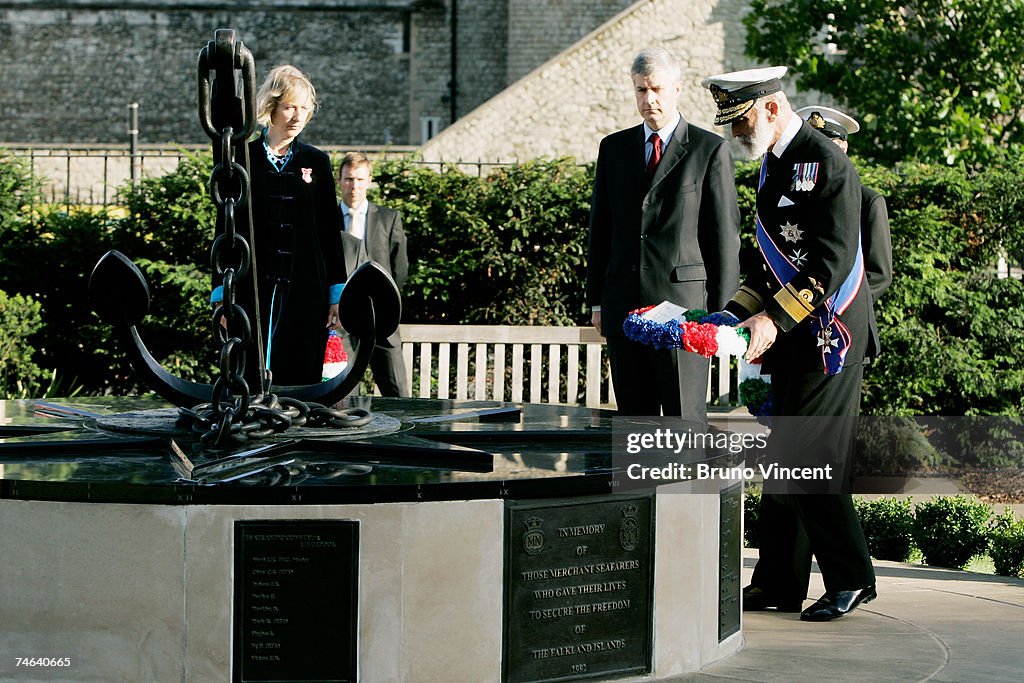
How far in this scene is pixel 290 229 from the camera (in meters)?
5.88

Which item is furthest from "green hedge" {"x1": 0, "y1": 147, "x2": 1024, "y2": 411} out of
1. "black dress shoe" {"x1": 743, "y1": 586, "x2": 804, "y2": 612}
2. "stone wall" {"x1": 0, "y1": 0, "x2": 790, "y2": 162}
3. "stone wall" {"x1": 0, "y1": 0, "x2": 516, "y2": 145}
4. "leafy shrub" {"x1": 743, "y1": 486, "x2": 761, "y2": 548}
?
"stone wall" {"x1": 0, "y1": 0, "x2": 516, "y2": 145}

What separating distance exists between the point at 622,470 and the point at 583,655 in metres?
0.60

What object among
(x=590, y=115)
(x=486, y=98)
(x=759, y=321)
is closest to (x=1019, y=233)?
(x=759, y=321)

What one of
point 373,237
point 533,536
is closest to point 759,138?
point 533,536

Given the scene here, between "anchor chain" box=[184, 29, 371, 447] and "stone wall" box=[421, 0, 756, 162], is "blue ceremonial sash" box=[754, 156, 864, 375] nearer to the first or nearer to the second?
"anchor chain" box=[184, 29, 371, 447]

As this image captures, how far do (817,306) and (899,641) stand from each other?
121cm

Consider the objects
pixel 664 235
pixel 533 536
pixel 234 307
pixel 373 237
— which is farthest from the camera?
pixel 373 237

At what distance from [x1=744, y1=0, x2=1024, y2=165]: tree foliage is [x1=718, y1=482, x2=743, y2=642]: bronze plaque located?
493 inches

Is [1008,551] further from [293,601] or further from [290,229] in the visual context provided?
[293,601]

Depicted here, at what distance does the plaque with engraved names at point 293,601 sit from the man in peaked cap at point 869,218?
2694mm

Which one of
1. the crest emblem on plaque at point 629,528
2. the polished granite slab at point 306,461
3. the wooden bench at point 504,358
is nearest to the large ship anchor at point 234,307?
the polished granite slab at point 306,461

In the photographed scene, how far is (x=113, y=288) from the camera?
5188 millimetres

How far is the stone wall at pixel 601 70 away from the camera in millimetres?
25188

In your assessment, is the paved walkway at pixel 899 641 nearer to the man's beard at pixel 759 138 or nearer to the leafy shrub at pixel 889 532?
the leafy shrub at pixel 889 532
